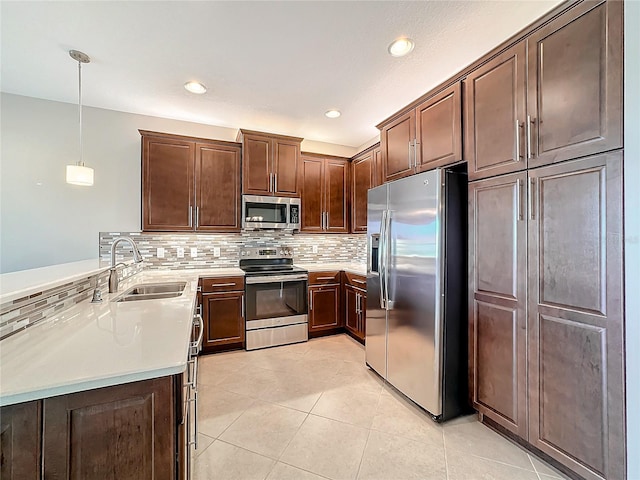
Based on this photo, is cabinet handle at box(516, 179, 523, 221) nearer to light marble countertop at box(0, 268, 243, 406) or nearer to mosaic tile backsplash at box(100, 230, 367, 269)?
light marble countertop at box(0, 268, 243, 406)

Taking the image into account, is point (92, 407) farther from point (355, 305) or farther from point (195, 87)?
point (355, 305)

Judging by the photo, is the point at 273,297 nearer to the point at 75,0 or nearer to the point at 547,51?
the point at 75,0

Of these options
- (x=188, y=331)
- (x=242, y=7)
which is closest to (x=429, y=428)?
(x=188, y=331)

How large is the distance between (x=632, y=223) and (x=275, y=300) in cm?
295

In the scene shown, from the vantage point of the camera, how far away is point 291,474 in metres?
1.52

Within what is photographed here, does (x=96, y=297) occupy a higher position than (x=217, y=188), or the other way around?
(x=217, y=188)

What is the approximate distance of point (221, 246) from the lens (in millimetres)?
3602

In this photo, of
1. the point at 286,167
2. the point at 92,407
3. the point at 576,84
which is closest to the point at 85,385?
the point at 92,407

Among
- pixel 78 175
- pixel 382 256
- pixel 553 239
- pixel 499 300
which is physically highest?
pixel 78 175

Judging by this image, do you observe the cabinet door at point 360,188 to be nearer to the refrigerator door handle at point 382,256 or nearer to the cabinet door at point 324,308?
the cabinet door at point 324,308

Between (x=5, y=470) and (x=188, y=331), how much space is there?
61 cm

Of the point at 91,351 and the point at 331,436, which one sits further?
the point at 331,436

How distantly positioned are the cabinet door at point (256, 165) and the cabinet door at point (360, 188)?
1230mm

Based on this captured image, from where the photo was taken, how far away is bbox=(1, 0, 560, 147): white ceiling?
172 centimetres
